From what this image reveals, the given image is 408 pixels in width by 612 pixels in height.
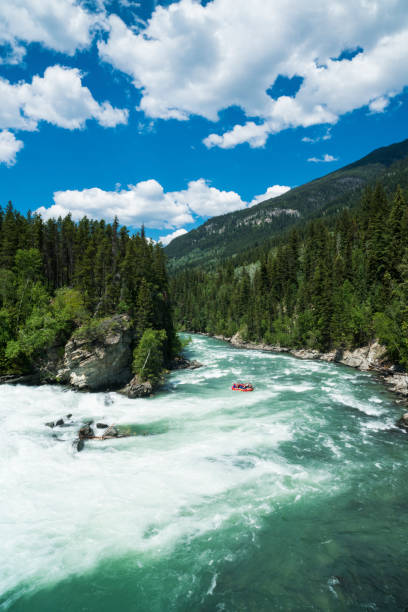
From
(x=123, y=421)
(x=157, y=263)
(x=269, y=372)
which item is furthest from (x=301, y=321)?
(x=123, y=421)

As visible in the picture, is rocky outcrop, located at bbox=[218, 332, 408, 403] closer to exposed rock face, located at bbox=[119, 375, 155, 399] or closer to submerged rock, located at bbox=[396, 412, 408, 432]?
submerged rock, located at bbox=[396, 412, 408, 432]

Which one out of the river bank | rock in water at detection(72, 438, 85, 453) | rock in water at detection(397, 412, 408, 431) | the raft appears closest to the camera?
rock in water at detection(72, 438, 85, 453)

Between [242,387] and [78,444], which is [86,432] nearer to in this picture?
[78,444]

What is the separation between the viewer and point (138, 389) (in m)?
32.0

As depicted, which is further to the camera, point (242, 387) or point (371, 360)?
point (371, 360)

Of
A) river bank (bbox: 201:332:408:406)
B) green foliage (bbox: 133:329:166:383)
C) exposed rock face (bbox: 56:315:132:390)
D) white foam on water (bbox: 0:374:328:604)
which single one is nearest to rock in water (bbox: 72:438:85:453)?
white foam on water (bbox: 0:374:328:604)

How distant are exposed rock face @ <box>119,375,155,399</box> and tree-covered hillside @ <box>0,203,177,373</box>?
19.8ft

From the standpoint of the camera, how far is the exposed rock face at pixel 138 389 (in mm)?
31609

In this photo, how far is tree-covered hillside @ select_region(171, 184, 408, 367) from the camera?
149 ft

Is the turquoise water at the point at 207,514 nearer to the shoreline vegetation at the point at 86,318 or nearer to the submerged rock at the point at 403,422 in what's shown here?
the submerged rock at the point at 403,422

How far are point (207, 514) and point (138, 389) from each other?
20391 millimetres

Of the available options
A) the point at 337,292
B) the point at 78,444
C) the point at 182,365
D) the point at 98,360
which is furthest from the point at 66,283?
the point at 337,292

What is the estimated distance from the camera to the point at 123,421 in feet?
79.3

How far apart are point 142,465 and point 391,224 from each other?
55.2 metres
